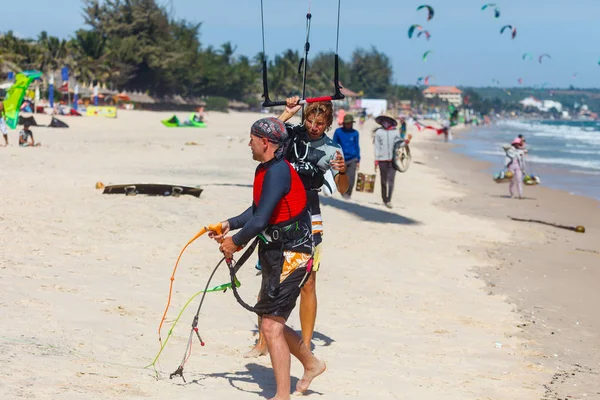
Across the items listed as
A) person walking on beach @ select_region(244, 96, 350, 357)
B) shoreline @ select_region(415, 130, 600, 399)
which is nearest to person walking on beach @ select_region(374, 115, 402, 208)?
shoreline @ select_region(415, 130, 600, 399)

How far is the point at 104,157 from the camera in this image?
2202 cm

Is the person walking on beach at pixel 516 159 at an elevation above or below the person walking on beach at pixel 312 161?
below

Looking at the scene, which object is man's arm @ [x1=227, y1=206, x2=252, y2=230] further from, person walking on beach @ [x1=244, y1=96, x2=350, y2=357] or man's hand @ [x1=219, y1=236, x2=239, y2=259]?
person walking on beach @ [x1=244, y1=96, x2=350, y2=357]

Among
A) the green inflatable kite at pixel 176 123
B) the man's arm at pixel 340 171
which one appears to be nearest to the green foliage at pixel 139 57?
the green inflatable kite at pixel 176 123

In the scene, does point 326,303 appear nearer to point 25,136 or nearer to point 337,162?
point 337,162

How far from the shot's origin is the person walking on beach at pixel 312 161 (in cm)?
579

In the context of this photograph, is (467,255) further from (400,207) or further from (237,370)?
(237,370)

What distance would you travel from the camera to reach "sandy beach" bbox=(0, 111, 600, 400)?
553 centimetres

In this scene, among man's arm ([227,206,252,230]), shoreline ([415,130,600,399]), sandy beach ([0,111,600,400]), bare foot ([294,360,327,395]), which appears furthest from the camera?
shoreline ([415,130,600,399])

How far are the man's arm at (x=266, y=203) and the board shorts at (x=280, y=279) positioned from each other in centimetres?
23

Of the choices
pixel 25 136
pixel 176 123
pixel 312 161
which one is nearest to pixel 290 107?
pixel 312 161

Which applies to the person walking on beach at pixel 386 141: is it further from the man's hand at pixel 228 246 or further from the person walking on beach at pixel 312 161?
the man's hand at pixel 228 246

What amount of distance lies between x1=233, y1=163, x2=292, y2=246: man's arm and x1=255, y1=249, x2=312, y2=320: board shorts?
9.2 inches

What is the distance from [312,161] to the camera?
229 inches
